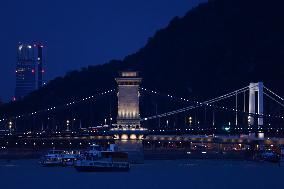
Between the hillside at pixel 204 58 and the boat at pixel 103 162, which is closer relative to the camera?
the boat at pixel 103 162

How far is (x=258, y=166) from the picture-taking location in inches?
4144

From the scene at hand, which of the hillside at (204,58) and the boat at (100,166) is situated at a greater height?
the hillside at (204,58)

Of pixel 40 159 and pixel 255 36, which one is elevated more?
pixel 255 36

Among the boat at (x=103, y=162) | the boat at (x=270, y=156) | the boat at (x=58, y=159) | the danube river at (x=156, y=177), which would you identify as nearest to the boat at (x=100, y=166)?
the boat at (x=103, y=162)

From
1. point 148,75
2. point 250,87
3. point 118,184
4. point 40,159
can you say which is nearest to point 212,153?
point 250,87

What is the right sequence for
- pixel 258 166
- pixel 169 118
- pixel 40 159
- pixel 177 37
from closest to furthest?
pixel 258 166 → pixel 40 159 → pixel 169 118 → pixel 177 37

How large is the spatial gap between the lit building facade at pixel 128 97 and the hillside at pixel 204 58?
23.3m

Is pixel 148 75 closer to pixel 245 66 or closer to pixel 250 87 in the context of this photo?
pixel 245 66

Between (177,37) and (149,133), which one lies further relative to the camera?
(177,37)

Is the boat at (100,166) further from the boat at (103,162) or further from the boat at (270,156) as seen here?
the boat at (270,156)

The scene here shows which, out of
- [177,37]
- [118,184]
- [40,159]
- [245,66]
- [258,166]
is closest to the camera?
[118,184]

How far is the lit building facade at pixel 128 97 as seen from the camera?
362 ft

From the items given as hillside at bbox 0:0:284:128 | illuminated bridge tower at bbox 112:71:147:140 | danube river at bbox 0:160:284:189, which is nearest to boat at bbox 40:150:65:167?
danube river at bbox 0:160:284:189

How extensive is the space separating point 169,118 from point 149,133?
22455mm
